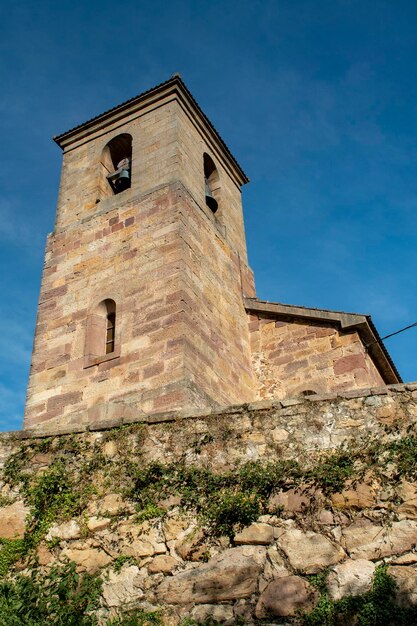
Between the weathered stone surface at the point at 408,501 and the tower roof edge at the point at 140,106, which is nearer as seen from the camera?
the weathered stone surface at the point at 408,501

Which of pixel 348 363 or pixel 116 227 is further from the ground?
pixel 116 227

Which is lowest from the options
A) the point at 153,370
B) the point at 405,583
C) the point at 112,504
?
the point at 405,583

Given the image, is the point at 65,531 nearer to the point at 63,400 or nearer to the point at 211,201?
Result: the point at 63,400

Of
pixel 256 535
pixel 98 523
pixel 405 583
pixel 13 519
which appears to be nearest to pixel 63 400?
pixel 13 519

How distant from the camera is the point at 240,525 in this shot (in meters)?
4.93

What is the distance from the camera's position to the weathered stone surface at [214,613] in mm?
4457

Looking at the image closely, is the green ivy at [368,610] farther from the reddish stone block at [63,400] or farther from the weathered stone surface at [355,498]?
the reddish stone block at [63,400]

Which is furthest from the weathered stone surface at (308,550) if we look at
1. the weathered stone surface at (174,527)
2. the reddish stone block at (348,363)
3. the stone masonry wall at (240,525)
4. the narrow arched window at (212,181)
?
the narrow arched window at (212,181)

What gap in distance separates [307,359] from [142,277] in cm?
317

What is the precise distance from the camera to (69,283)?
1151 cm

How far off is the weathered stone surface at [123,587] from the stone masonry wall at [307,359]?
6.00 metres

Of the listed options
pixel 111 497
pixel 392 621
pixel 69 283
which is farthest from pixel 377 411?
pixel 69 283

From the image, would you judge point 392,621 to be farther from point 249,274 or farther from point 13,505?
point 249,274

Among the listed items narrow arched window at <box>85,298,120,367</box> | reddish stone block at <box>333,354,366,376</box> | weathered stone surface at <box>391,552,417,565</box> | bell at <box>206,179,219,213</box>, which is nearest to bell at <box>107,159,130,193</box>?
bell at <box>206,179,219,213</box>
